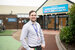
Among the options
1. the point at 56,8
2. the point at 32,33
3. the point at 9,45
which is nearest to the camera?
the point at 32,33

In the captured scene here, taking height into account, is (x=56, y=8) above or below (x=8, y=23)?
above

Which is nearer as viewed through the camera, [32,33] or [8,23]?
[32,33]

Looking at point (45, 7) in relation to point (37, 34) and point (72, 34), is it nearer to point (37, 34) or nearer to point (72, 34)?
point (72, 34)

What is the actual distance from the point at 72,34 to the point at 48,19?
45.1 feet

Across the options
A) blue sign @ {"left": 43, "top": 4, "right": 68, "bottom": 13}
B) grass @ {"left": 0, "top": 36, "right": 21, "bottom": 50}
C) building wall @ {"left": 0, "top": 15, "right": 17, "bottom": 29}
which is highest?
blue sign @ {"left": 43, "top": 4, "right": 68, "bottom": 13}

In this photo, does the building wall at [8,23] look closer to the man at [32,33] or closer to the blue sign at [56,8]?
the blue sign at [56,8]

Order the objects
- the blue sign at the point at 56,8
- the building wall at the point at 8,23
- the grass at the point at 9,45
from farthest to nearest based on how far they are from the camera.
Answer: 1. the building wall at the point at 8,23
2. the blue sign at the point at 56,8
3. the grass at the point at 9,45

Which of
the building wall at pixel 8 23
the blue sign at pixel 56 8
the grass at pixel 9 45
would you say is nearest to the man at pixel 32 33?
the grass at pixel 9 45

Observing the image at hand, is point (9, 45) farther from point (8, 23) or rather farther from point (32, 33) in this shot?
point (8, 23)

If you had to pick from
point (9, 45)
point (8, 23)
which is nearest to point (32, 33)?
point (9, 45)

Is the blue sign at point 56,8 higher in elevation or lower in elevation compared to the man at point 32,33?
higher

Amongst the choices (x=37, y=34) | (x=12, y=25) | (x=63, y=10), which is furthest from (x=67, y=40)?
(x=12, y=25)

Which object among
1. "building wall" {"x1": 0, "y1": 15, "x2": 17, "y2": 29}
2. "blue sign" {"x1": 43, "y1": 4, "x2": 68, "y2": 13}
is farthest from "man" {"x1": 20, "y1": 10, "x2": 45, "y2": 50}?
"building wall" {"x1": 0, "y1": 15, "x2": 17, "y2": 29}

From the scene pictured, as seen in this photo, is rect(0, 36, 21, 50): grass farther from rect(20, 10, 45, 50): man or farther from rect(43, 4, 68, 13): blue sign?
rect(43, 4, 68, 13): blue sign
